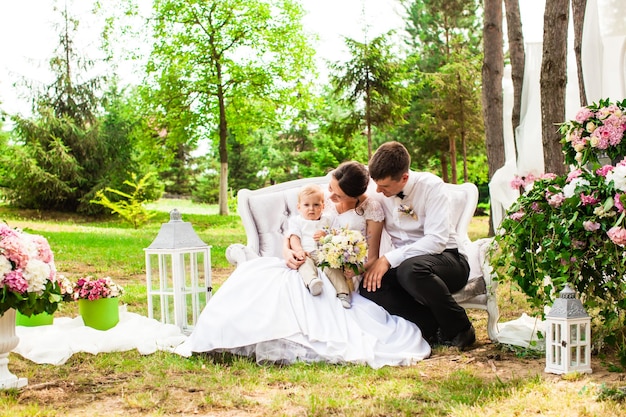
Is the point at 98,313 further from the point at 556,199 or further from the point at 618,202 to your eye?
the point at 618,202

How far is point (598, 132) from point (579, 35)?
11.4 ft

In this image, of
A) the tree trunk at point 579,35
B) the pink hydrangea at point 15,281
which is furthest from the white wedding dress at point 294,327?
the tree trunk at point 579,35

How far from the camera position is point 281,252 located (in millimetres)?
5184

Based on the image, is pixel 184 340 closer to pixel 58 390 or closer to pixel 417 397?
pixel 58 390

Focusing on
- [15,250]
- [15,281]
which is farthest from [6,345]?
[15,250]

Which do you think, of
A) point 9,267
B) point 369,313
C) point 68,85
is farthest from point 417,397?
point 68,85

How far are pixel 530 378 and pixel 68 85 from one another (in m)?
19.9

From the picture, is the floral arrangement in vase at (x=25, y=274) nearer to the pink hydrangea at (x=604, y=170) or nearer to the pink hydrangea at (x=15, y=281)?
the pink hydrangea at (x=15, y=281)

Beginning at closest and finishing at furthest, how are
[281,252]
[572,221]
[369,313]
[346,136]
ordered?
[572,221] → [369,313] → [281,252] → [346,136]

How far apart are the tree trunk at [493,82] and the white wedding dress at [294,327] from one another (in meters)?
6.53

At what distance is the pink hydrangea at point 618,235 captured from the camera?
10.6ft

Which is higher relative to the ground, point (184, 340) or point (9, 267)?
point (9, 267)

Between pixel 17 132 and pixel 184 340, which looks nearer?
pixel 184 340

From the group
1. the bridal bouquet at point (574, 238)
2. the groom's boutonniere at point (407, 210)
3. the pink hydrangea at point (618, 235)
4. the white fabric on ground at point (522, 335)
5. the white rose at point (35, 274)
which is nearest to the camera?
the pink hydrangea at point (618, 235)
